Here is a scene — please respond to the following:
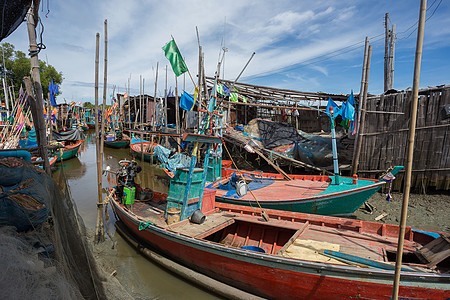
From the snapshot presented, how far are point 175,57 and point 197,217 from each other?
4743 mm

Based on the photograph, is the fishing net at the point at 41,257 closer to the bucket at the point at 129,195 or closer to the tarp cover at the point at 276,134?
the bucket at the point at 129,195

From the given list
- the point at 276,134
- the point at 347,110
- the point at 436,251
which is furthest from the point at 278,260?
the point at 276,134

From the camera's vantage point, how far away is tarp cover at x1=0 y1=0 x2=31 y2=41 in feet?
11.3

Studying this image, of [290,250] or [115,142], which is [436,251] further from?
[115,142]

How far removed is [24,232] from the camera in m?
3.78

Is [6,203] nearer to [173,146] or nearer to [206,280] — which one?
[206,280]

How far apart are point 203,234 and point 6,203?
157 inches

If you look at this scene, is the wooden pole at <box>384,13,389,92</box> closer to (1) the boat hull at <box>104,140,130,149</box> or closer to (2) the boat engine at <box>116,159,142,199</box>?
(2) the boat engine at <box>116,159,142,199</box>

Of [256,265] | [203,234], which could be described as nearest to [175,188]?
[203,234]

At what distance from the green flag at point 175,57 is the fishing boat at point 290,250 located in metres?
3.07

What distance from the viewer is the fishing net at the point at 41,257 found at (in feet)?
7.53

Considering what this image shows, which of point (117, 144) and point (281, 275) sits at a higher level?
point (117, 144)

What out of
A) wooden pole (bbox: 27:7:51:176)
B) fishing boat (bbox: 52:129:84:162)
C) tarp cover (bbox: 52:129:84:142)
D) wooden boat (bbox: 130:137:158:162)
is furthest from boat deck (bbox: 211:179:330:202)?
tarp cover (bbox: 52:129:84:142)

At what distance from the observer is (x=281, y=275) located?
4.95m
